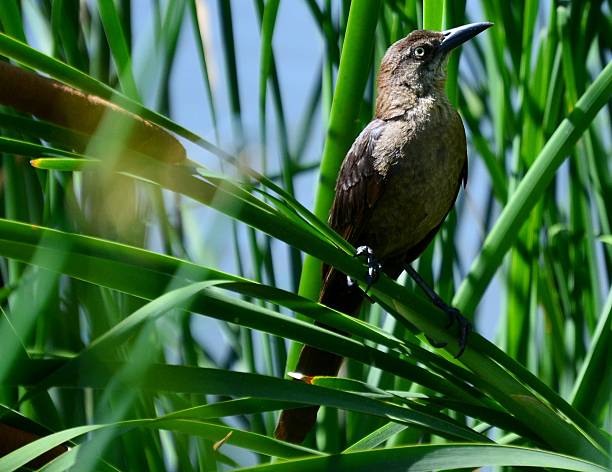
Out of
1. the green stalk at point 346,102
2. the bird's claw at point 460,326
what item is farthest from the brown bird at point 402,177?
the green stalk at point 346,102

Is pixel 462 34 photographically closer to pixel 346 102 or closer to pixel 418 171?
pixel 418 171

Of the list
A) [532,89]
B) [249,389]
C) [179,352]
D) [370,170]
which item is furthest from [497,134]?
[249,389]

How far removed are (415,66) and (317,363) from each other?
2.92 ft

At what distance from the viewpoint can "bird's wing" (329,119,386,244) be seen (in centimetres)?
230

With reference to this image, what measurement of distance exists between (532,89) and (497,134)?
0.14m

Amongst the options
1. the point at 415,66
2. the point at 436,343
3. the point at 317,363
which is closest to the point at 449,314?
the point at 436,343

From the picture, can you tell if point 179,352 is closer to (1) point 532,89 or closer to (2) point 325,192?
(2) point 325,192

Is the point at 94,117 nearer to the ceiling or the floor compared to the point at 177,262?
nearer to the ceiling

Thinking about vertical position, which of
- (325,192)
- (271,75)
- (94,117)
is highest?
(271,75)

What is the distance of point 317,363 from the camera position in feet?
6.40

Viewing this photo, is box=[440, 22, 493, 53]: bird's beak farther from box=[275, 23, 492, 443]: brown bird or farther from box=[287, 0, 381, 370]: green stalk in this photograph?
box=[287, 0, 381, 370]: green stalk

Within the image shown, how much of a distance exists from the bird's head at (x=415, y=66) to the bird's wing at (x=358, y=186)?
0.17m

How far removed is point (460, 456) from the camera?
3.70 feet

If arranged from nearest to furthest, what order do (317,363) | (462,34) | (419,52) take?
(317,363) → (462,34) → (419,52)
